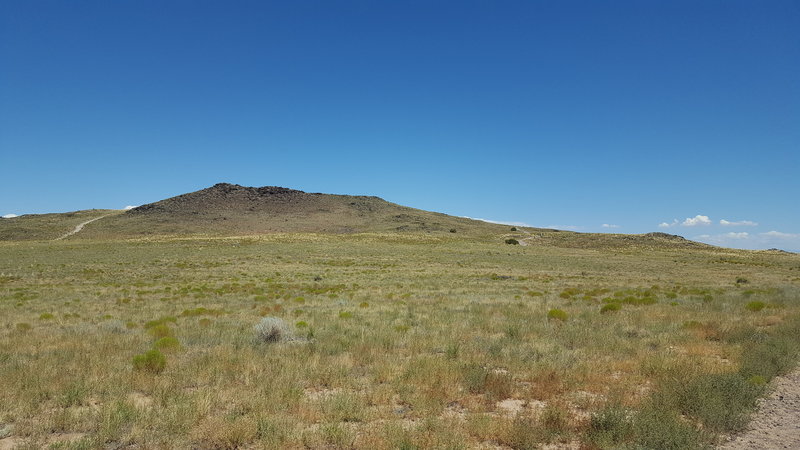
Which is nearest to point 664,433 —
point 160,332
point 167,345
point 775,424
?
point 775,424

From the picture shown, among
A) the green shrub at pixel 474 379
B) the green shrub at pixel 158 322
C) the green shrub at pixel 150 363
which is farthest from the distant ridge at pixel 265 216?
the green shrub at pixel 474 379

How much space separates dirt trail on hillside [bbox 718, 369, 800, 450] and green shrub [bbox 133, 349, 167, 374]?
9.34 metres

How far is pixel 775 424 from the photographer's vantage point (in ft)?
19.8

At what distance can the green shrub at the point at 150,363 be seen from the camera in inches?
330

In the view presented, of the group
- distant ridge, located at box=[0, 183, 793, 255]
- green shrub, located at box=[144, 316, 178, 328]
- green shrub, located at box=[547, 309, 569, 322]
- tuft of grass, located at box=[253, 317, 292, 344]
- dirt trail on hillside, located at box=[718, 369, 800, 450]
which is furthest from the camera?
distant ridge, located at box=[0, 183, 793, 255]

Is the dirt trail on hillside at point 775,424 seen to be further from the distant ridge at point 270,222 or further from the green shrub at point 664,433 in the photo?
the distant ridge at point 270,222

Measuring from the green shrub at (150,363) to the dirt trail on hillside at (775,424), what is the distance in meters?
9.34

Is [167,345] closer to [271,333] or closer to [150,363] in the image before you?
[150,363]

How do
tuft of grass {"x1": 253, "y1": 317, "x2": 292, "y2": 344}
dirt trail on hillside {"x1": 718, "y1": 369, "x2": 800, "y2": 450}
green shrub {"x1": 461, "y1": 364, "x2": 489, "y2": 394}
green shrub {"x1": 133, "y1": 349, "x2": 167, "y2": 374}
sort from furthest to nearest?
tuft of grass {"x1": 253, "y1": 317, "x2": 292, "y2": 344} → green shrub {"x1": 133, "y1": 349, "x2": 167, "y2": 374} → green shrub {"x1": 461, "y1": 364, "x2": 489, "y2": 394} → dirt trail on hillside {"x1": 718, "y1": 369, "x2": 800, "y2": 450}

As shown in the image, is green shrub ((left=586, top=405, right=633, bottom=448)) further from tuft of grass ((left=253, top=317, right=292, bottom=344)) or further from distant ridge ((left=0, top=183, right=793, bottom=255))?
distant ridge ((left=0, top=183, right=793, bottom=255))

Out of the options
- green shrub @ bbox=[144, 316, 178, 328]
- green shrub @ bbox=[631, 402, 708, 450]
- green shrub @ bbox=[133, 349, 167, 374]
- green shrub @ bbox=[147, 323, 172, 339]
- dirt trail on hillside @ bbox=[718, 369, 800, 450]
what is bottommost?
green shrub @ bbox=[144, 316, 178, 328]

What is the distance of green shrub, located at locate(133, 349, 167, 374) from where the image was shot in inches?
330

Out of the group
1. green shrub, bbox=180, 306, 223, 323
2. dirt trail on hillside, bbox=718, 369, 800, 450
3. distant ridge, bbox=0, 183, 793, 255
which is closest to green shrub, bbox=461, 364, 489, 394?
dirt trail on hillside, bbox=718, 369, 800, 450

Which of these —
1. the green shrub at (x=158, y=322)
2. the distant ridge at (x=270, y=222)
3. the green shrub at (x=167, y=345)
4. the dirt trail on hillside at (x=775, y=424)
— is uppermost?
the distant ridge at (x=270, y=222)
